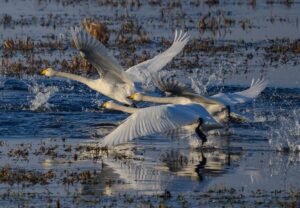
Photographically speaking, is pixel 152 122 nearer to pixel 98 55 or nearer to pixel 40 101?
pixel 98 55

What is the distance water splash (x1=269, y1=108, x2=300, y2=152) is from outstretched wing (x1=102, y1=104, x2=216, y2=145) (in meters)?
1.17

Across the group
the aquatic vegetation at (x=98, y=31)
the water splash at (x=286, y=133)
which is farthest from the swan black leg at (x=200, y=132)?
the aquatic vegetation at (x=98, y=31)

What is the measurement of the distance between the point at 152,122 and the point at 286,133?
2559 mm

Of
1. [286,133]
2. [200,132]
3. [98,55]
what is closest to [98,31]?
[98,55]

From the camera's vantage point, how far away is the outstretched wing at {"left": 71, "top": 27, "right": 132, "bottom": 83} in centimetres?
1336

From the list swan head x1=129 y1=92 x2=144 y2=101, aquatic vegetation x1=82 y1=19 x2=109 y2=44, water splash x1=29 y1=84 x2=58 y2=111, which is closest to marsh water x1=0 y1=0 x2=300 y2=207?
water splash x1=29 y1=84 x2=58 y2=111

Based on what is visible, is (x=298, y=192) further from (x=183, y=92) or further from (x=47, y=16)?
(x=47, y=16)

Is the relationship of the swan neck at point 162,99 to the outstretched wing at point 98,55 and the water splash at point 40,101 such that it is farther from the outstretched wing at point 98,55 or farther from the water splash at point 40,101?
the water splash at point 40,101

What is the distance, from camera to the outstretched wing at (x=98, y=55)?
13.4 metres

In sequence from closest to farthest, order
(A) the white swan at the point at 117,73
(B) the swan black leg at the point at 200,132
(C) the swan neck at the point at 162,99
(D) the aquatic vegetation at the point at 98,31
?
(B) the swan black leg at the point at 200,132, (C) the swan neck at the point at 162,99, (A) the white swan at the point at 117,73, (D) the aquatic vegetation at the point at 98,31

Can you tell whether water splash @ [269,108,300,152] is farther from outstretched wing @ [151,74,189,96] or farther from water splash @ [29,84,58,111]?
water splash @ [29,84,58,111]

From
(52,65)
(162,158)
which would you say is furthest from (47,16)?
(162,158)

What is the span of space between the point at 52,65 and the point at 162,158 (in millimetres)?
7744

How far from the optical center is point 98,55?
44.8 feet
